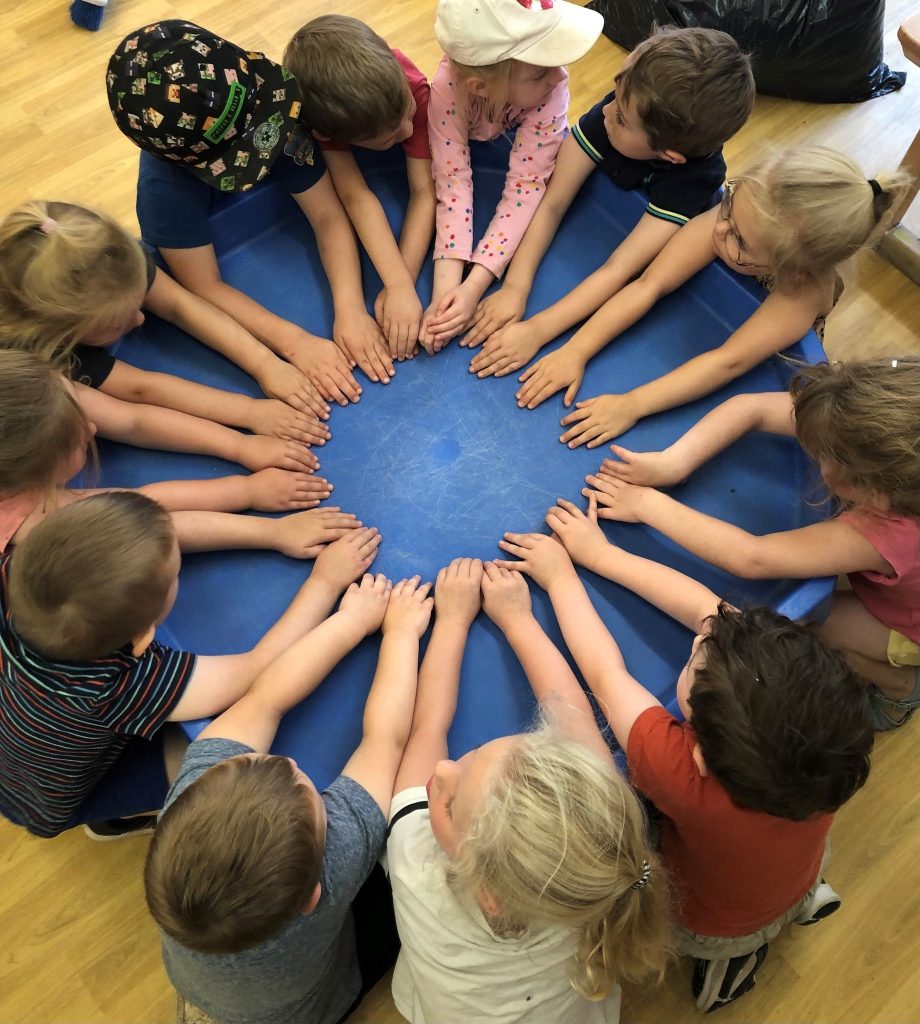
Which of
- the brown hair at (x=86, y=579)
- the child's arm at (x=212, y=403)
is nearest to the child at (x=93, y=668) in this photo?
the brown hair at (x=86, y=579)

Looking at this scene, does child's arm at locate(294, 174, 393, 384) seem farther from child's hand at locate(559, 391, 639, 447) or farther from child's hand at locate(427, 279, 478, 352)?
child's hand at locate(559, 391, 639, 447)

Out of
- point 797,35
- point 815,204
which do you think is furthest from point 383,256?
point 797,35

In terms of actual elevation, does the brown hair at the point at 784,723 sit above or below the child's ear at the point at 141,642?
above

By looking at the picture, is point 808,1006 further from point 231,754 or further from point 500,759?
point 231,754

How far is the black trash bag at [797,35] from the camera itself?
1.62 m

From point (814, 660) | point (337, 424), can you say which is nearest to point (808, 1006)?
point (814, 660)

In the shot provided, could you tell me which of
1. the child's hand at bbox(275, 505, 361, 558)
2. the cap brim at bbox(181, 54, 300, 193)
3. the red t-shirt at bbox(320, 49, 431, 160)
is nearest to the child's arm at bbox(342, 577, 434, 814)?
the child's hand at bbox(275, 505, 361, 558)

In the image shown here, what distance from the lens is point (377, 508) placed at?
1.22 m

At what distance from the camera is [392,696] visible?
1.04 m

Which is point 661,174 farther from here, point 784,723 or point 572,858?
point 572,858

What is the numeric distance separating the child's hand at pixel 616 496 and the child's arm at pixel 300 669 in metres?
0.32

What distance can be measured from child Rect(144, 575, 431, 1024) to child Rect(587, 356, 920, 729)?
14.4 inches

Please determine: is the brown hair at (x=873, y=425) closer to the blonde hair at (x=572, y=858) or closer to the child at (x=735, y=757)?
the child at (x=735, y=757)

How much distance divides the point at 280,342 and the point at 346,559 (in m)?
0.37
